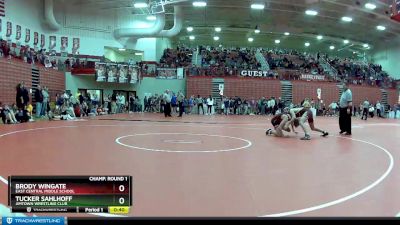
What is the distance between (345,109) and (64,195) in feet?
34.7

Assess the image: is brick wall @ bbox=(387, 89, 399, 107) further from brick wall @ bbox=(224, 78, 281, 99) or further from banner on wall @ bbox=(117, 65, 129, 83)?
banner on wall @ bbox=(117, 65, 129, 83)

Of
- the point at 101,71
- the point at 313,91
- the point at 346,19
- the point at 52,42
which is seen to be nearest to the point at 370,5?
the point at 346,19

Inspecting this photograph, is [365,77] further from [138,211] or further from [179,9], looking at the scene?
[138,211]

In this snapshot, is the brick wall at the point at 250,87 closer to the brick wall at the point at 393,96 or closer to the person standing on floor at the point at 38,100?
the brick wall at the point at 393,96

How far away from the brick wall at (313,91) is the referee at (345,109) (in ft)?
69.3

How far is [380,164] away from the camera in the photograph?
5914 mm

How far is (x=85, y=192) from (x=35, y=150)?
205 inches

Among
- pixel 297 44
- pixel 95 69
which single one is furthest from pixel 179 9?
pixel 297 44

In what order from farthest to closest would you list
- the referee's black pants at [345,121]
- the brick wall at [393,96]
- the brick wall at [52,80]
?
1. the brick wall at [393,96]
2. the brick wall at [52,80]
3. the referee's black pants at [345,121]

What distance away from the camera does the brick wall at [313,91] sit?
3247cm

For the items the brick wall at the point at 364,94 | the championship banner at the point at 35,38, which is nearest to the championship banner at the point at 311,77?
the brick wall at the point at 364,94

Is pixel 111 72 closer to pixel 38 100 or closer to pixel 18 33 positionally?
pixel 18 33

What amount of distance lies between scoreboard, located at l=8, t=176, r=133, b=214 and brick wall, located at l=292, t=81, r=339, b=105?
31670 mm

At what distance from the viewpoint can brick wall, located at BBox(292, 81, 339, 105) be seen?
3247 cm
